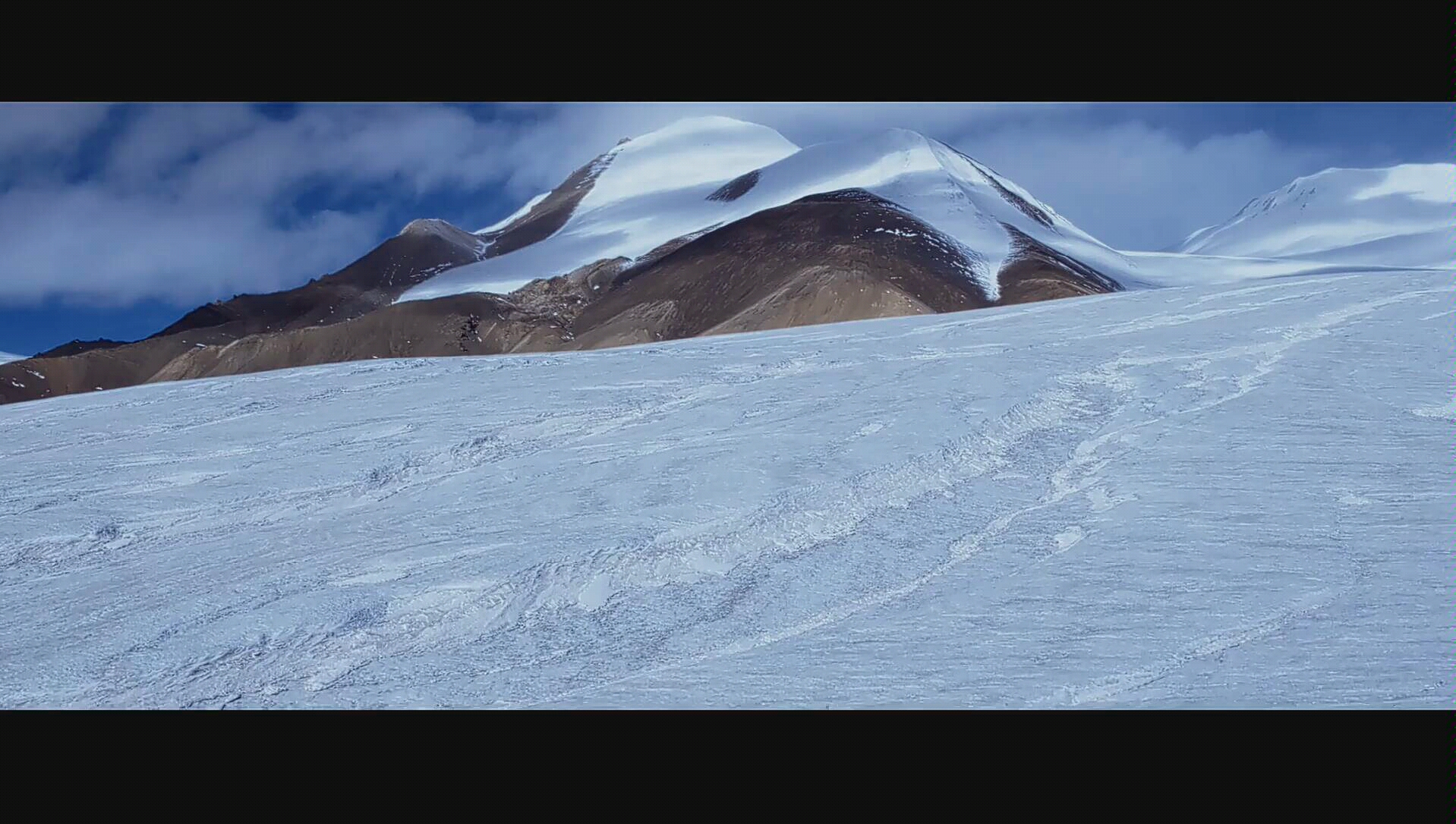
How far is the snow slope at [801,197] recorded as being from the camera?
65562 millimetres

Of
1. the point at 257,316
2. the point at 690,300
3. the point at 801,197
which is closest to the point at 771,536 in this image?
the point at 690,300

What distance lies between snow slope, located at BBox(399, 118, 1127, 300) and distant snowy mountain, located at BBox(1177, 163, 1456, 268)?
55.4ft

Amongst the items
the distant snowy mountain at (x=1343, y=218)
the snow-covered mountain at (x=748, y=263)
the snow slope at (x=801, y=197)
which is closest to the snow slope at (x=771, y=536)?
the snow-covered mountain at (x=748, y=263)

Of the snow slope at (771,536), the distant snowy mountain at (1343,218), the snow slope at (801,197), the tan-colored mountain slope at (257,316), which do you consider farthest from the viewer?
the distant snowy mountain at (1343,218)

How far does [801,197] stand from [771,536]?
68.3m

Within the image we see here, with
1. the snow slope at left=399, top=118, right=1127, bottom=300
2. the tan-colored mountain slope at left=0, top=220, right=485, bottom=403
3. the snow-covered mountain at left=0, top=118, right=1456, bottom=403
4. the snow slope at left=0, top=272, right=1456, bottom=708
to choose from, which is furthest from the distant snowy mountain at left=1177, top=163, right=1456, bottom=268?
the snow slope at left=0, top=272, right=1456, bottom=708

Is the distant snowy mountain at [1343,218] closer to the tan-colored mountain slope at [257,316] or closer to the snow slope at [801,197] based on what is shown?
the snow slope at [801,197]

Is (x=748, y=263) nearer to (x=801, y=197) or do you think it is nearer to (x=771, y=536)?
(x=801, y=197)

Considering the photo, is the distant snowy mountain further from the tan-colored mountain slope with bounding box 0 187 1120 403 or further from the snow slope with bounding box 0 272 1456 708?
the snow slope with bounding box 0 272 1456 708

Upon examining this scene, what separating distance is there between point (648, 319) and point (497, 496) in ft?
171

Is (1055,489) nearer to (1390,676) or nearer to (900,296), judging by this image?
(1390,676)

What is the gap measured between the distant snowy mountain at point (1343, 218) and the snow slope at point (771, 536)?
223ft

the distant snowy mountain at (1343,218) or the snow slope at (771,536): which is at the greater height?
the distant snowy mountain at (1343,218)

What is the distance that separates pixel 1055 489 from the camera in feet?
16.9
